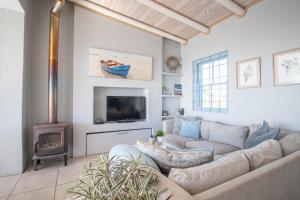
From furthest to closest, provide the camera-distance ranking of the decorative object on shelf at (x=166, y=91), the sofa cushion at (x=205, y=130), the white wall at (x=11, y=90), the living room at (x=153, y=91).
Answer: the decorative object on shelf at (x=166, y=91) → the sofa cushion at (x=205, y=130) → the white wall at (x=11, y=90) → the living room at (x=153, y=91)

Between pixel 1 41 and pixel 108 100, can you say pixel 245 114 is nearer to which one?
pixel 108 100

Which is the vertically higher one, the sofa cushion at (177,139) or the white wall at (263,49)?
the white wall at (263,49)

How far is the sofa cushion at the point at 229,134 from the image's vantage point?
2.73m

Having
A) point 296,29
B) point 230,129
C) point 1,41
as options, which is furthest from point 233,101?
point 1,41

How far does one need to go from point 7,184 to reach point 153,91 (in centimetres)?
326

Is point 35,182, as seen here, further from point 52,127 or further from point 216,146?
point 216,146

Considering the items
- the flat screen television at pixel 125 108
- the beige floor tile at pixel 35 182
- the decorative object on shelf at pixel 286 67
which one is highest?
the decorative object on shelf at pixel 286 67

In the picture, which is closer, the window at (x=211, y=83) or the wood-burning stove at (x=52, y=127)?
the wood-burning stove at (x=52, y=127)

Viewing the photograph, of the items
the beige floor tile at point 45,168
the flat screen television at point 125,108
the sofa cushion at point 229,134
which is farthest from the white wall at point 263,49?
the beige floor tile at point 45,168

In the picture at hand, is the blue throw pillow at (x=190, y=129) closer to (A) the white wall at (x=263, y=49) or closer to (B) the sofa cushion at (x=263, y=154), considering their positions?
(A) the white wall at (x=263, y=49)

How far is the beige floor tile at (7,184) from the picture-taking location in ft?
6.93

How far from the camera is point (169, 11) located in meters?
3.32

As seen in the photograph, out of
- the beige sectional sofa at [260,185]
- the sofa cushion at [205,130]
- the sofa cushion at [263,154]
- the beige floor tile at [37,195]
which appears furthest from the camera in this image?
the sofa cushion at [205,130]

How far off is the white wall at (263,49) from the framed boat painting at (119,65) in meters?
1.65
